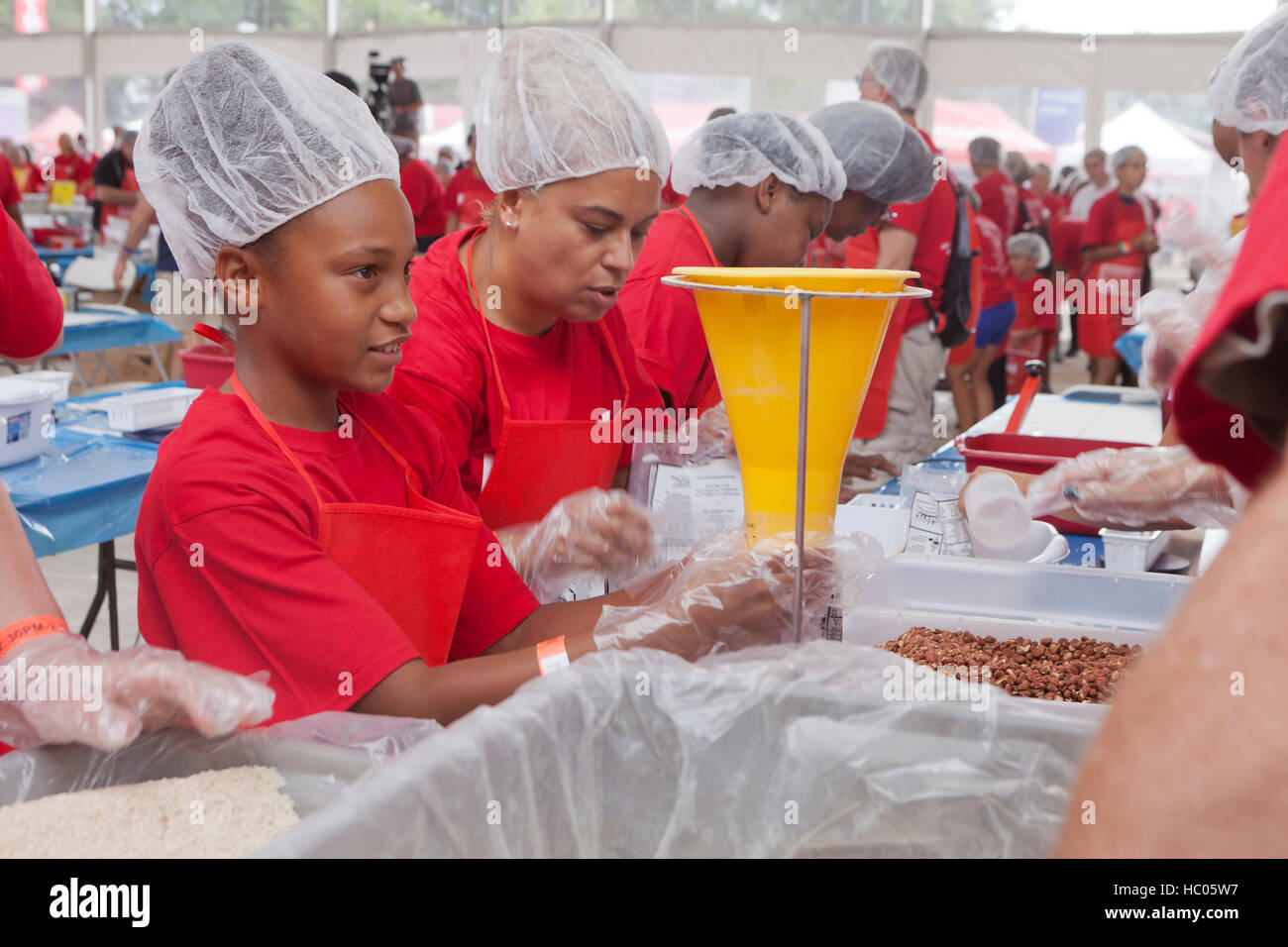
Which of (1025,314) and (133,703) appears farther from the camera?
(1025,314)

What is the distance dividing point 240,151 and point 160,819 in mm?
703

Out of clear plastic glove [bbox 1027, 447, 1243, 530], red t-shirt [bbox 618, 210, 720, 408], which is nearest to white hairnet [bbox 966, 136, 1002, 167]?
red t-shirt [bbox 618, 210, 720, 408]

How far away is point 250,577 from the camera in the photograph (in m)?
1.04

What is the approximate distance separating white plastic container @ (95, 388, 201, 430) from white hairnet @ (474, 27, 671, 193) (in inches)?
53.5

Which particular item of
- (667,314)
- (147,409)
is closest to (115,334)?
(147,409)

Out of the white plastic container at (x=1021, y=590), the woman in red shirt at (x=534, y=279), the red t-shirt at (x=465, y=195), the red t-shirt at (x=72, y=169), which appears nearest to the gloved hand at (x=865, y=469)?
the white plastic container at (x=1021, y=590)

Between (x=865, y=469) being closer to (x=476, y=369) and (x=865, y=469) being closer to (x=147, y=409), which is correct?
(x=476, y=369)

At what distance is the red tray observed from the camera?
2.06 m

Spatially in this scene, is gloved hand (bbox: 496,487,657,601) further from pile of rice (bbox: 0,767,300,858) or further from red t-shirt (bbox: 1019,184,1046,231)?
red t-shirt (bbox: 1019,184,1046,231)

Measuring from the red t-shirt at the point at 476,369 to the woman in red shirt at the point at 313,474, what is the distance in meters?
0.16

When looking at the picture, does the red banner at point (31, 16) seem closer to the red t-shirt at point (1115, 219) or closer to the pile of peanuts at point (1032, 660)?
the red t-shirt at point (1115, 219)

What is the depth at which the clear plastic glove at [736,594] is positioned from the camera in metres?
1.08

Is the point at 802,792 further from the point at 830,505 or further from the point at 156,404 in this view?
the point at 156,404

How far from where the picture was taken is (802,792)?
0.77 metres
